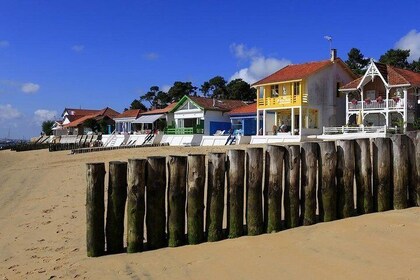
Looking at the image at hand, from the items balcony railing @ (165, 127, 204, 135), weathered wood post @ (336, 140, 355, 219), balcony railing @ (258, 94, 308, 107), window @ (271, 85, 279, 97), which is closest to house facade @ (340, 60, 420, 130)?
balcony railing @ (258, 94, 308, 107)

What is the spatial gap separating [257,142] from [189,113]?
19.5m

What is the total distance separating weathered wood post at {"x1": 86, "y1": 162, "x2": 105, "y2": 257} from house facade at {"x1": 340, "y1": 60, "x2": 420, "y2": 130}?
94.8 ft

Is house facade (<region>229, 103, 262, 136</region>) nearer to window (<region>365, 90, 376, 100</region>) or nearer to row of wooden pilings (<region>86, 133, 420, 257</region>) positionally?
window (<region>365, 90, 376, 100</region>)

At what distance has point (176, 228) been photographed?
236 inches

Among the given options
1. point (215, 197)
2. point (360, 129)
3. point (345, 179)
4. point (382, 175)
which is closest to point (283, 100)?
point (360, 129)

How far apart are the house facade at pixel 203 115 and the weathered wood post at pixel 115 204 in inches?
1583

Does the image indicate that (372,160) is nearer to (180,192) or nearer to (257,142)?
(180,192)

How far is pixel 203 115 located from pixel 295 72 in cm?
1330

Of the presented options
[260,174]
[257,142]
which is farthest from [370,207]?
[257,142]

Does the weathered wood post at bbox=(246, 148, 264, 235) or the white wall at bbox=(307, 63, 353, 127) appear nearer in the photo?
the weathered wood post at bbox=(246, 148, 264, 235)

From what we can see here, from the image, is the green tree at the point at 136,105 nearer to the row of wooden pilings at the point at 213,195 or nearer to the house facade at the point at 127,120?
the house facade at the point at 127,120

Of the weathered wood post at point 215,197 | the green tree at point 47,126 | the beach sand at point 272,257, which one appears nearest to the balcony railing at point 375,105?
the beach sand at point 272,257

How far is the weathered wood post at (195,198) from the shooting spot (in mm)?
5961

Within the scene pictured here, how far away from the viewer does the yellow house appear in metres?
37.8
